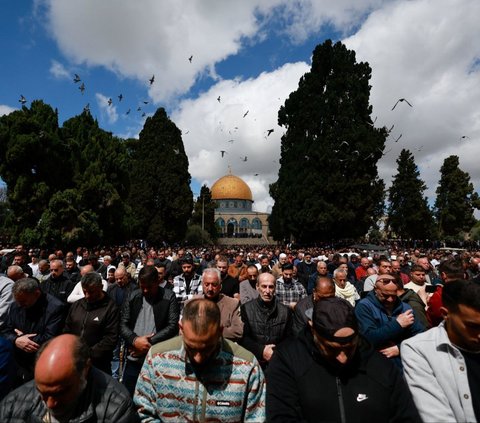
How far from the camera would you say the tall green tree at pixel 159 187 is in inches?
1280

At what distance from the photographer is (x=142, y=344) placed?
321cm

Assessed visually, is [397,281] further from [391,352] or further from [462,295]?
[462,295]

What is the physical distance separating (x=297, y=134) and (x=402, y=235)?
1865 cm

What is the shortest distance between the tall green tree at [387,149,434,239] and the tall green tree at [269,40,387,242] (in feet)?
41.0

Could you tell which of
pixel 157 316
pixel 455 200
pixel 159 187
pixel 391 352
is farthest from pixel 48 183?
pixel 455 200

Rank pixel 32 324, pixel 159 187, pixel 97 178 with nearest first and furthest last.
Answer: pixel 32 324 → pixel 97 178 → pixel 159 187

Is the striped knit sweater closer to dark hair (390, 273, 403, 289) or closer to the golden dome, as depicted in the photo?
dark hair (390, 273, 403, 289)

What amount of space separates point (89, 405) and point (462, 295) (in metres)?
2.06

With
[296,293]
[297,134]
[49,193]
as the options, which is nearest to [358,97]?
[297,134]

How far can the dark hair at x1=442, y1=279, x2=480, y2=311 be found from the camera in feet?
6.01

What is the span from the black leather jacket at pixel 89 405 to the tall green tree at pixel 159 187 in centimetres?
3093

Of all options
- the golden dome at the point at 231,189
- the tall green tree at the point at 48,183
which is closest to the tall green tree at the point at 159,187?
the tall green tree at the point at 48,183

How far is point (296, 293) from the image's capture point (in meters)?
4.93

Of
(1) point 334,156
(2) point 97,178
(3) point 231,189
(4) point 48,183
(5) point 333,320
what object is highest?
(3) point 231,189
